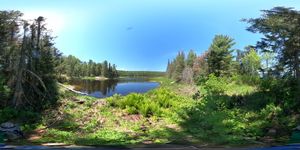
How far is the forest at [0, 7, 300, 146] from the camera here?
39.7ft

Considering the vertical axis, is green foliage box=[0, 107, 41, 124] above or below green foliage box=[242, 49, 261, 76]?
below

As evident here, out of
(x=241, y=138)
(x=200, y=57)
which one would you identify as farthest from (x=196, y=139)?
(x=200, y=57)

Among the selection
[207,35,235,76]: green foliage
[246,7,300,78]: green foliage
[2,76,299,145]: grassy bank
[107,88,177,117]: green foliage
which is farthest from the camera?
[207,35,235,76]: green foliage

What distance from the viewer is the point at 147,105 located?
15641 millimetres

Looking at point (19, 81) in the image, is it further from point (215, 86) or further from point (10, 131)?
point (215, 86)

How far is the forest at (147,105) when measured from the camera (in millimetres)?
12086

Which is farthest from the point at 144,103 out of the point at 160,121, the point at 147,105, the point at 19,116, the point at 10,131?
the point at 10,131

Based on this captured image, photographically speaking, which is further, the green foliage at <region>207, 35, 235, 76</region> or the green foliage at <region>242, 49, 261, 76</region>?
the green foliage at <region>242, 49, 261, 76</region>

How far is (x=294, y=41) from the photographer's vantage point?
18.8 meters

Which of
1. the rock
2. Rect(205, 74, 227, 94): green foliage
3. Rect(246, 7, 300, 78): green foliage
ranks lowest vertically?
the rock

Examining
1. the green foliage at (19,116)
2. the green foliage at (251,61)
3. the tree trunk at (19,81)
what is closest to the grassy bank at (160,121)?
the green foliage at (19,116)

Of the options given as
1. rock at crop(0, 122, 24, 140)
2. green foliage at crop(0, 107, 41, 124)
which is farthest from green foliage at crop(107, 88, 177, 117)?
rock at crop(0, 122, 24, 140)

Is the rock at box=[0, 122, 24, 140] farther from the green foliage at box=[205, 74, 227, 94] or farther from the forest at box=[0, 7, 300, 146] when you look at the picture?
the green foliage at box=[205, 74, 227, 94]

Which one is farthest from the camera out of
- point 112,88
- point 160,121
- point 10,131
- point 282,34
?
point 112,88
